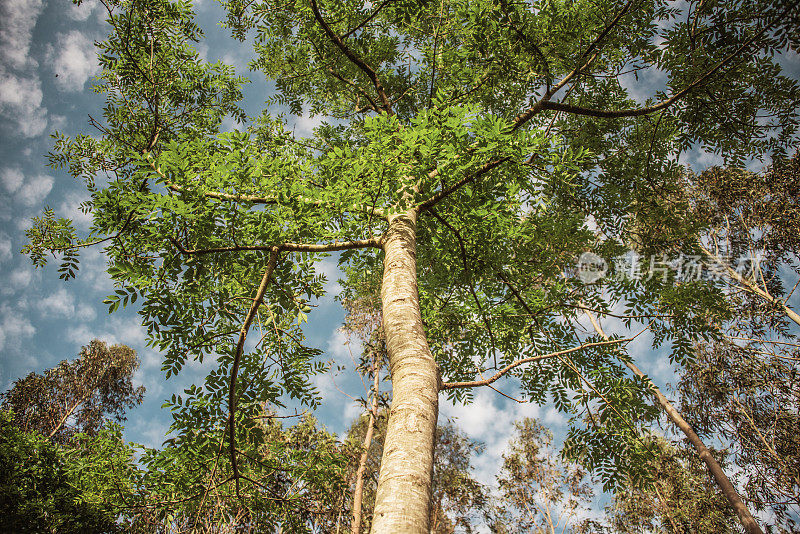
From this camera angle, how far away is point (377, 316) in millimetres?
13711

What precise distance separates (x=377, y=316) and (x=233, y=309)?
33.3 feet

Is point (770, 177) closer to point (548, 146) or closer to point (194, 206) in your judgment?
point (548, 146)

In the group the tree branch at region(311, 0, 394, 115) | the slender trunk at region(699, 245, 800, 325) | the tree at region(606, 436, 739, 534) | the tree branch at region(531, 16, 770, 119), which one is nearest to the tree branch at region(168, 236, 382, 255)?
the tree branch at region(311, 0, 394, 115)

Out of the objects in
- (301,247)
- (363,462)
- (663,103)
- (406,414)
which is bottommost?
(406,414)

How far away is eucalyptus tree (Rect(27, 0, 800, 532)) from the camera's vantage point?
2834mm

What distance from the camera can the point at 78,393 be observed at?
60.6 feet

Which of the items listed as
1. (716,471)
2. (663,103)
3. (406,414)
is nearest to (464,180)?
(406,414)

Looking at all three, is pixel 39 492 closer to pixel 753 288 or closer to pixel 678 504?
pixel 753 288

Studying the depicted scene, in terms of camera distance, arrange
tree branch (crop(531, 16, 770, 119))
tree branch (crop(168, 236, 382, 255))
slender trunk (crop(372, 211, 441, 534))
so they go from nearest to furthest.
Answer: slender trunk (crop(372, 211, 441, 534))
tree branch (crop(168, 236, 382, 255))
tree branch (crop(531, 16, 770, 119))

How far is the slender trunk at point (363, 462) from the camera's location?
9.09 m

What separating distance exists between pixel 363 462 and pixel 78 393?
17360 mm

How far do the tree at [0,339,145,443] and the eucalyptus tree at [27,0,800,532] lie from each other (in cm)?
1768

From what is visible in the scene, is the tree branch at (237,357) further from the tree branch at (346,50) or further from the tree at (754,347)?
the tree at (754,347)

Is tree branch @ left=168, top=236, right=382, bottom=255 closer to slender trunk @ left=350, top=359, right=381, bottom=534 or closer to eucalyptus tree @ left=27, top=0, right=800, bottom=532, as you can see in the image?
eucalyptus tree @ left=27, top=0, right=800, bottom=532
